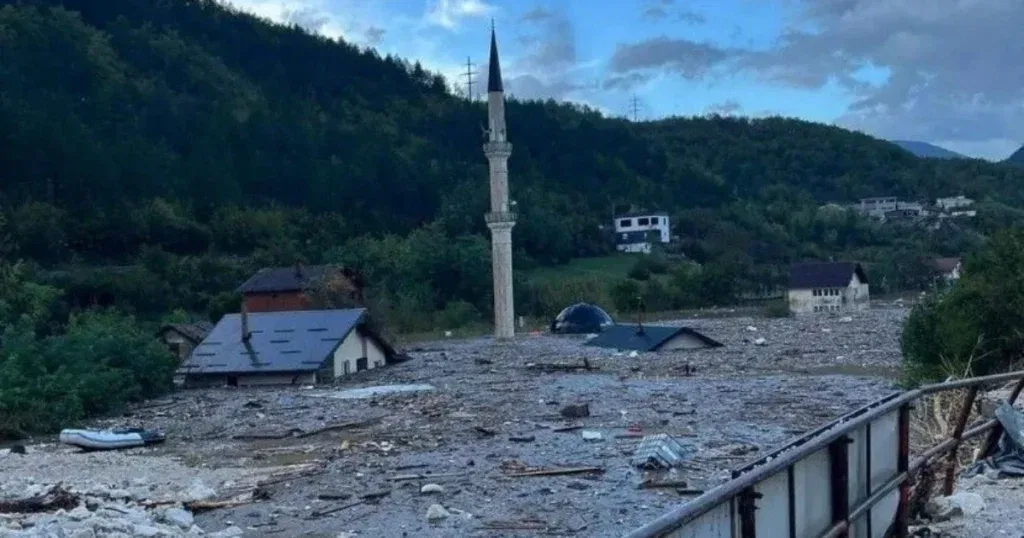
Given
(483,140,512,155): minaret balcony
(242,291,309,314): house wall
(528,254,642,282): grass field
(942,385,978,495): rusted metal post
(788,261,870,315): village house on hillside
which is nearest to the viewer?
(942,385,978,495): rusted metal post

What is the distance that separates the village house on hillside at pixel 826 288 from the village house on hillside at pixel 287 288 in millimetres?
24003

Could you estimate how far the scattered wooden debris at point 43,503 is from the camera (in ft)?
41.0

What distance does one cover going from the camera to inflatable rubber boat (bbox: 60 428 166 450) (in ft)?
61.7

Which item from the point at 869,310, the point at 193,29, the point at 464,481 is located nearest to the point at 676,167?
the point at 193,29


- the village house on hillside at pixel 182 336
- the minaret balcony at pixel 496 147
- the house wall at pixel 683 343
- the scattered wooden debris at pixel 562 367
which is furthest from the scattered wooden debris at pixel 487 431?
the minaret balcony at pixel 496 147

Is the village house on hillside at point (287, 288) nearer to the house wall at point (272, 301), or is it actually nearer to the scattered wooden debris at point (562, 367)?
the house wall at point (272, 301)

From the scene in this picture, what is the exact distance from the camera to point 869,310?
5406cm

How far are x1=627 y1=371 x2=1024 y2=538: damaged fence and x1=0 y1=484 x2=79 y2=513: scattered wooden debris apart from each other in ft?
31.2

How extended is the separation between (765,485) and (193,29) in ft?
347

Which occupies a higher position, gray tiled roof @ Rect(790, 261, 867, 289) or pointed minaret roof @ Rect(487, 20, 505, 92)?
pointed minaret roof @ Rect(487, 20, 505, 92)

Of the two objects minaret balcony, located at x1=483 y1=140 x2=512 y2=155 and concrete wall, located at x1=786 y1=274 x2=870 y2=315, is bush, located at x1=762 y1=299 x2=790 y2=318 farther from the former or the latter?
minaret balcony, located at x1=483 y1=140 x2=512 y2=155

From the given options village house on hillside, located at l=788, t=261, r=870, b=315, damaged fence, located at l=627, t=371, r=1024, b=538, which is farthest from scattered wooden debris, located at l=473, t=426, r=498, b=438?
village house on hillside, located at l=788, t=261, r=870, b=315

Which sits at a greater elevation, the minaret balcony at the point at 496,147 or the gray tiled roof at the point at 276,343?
the minaret balcony at the point at 496,147

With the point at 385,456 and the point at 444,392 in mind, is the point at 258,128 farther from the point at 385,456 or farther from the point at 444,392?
the point at 385,456
